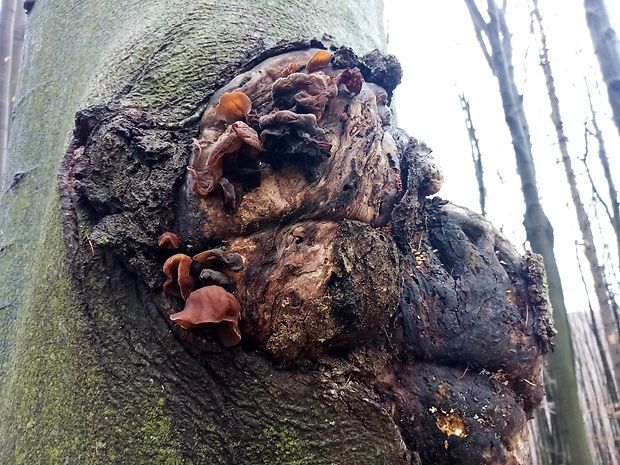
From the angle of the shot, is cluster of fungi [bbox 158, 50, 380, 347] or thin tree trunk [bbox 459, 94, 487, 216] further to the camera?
thin tree trunk [bbox 459, 94, 487, 216]

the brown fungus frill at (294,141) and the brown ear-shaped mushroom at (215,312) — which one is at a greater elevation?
the brown fungus frill at (294,141)

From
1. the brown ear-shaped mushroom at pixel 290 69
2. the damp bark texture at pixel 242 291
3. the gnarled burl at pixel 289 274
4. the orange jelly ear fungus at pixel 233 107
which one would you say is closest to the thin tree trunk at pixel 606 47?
the damp bark texture at pixel 242 291

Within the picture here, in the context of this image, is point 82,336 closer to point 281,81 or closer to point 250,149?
point 250,149

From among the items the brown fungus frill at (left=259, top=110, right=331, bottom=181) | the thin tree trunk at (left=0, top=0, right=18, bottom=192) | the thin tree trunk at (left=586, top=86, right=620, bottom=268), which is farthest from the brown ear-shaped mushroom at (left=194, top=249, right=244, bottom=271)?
the thin tree trunk at (left=586, top=86, right=620, bottom=268)

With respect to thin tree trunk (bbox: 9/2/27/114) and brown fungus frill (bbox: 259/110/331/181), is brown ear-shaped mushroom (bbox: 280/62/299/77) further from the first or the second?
thin tree trunk (bbox: 9/2/27/114)

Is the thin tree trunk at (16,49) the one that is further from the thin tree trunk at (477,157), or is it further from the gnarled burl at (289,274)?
the thin tree trunk at (477,157)

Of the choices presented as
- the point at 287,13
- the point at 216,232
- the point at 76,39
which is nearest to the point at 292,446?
the point at 216,232

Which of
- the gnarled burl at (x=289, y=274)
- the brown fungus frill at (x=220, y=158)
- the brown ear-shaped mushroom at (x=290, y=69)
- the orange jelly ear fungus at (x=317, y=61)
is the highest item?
the brown ear-shaped mushroom at (x=290, y=69)
